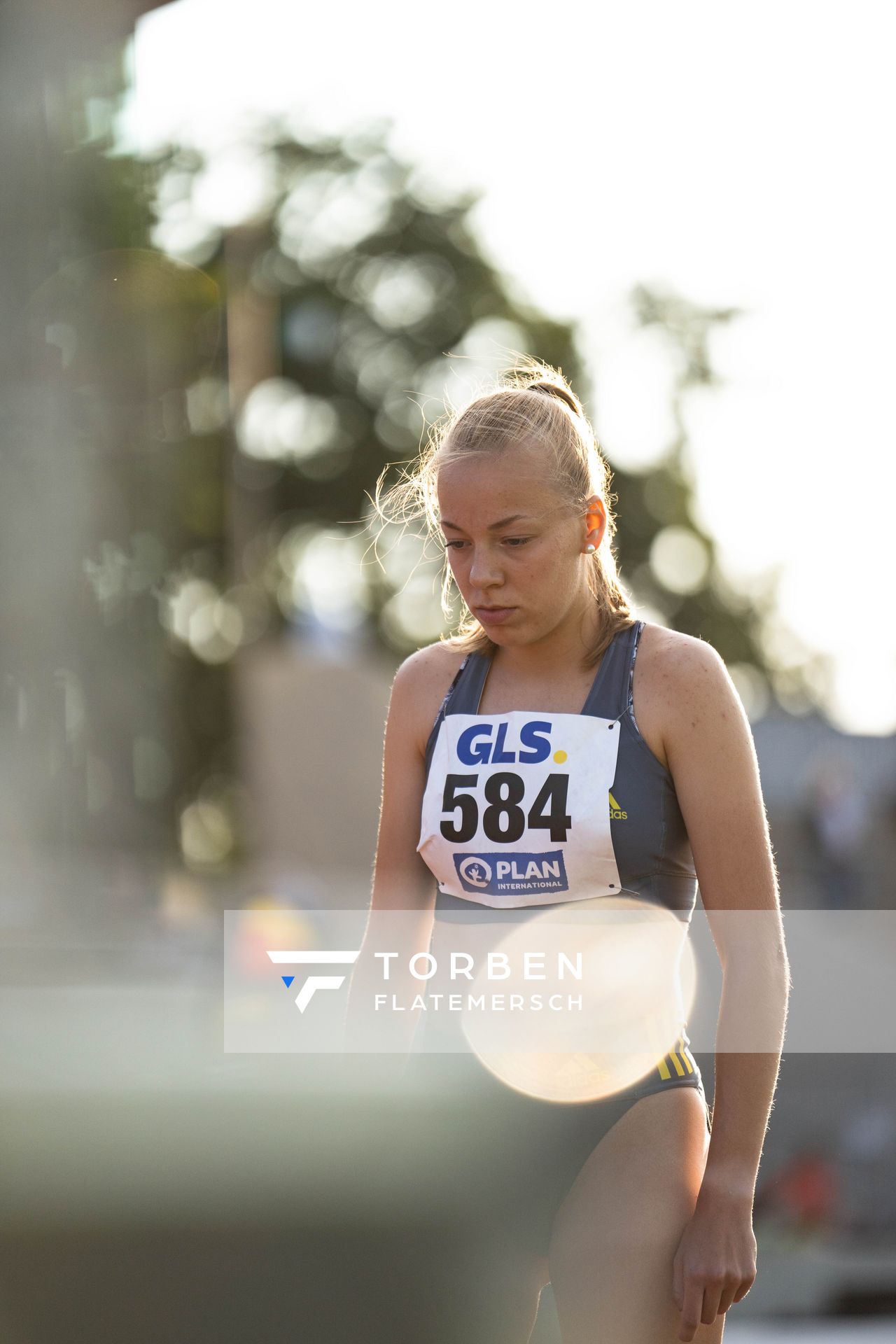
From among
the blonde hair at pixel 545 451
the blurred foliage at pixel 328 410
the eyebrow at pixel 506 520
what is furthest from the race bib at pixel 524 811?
the blurred foliage at pixel 328 410

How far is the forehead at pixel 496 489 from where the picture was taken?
6.09 ft

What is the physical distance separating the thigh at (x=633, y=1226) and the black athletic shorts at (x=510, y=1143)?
18mm

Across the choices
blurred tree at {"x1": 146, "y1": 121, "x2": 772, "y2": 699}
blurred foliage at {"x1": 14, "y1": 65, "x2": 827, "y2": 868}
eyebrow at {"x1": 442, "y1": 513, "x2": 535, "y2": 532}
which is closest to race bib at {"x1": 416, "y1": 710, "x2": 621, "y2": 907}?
eyebrow at {"x1": 442, "y1": 513, "x2": 535, "y2": 532}

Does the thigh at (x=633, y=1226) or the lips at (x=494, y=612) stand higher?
the lips at (x=494, y=612)

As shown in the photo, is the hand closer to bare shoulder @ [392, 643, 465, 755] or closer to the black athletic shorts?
the black athletic shorts

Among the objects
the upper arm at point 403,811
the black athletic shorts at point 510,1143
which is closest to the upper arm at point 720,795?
the black athletic shorts at point 510,1143

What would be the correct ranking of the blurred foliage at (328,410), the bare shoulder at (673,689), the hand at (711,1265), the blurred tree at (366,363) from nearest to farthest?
1. the hand at (711,1265)
2. the bare shoulder at (673,689)
3. the blurred foliage at (328,410)
4. the blurred tree at (366,363)

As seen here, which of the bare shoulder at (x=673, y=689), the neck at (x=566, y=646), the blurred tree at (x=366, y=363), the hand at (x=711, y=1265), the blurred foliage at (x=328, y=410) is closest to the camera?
the hand at (x=711, y=1265)

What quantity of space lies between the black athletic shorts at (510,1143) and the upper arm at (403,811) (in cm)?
25

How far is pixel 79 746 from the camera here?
3.53 meters

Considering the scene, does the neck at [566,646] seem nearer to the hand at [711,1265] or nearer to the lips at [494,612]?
the lips at [494,612]

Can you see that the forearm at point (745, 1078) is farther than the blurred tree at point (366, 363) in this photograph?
No

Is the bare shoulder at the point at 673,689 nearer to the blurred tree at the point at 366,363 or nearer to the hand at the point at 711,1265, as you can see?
the hand at the point at 711,1265

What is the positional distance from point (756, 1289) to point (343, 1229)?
362 centimetres
